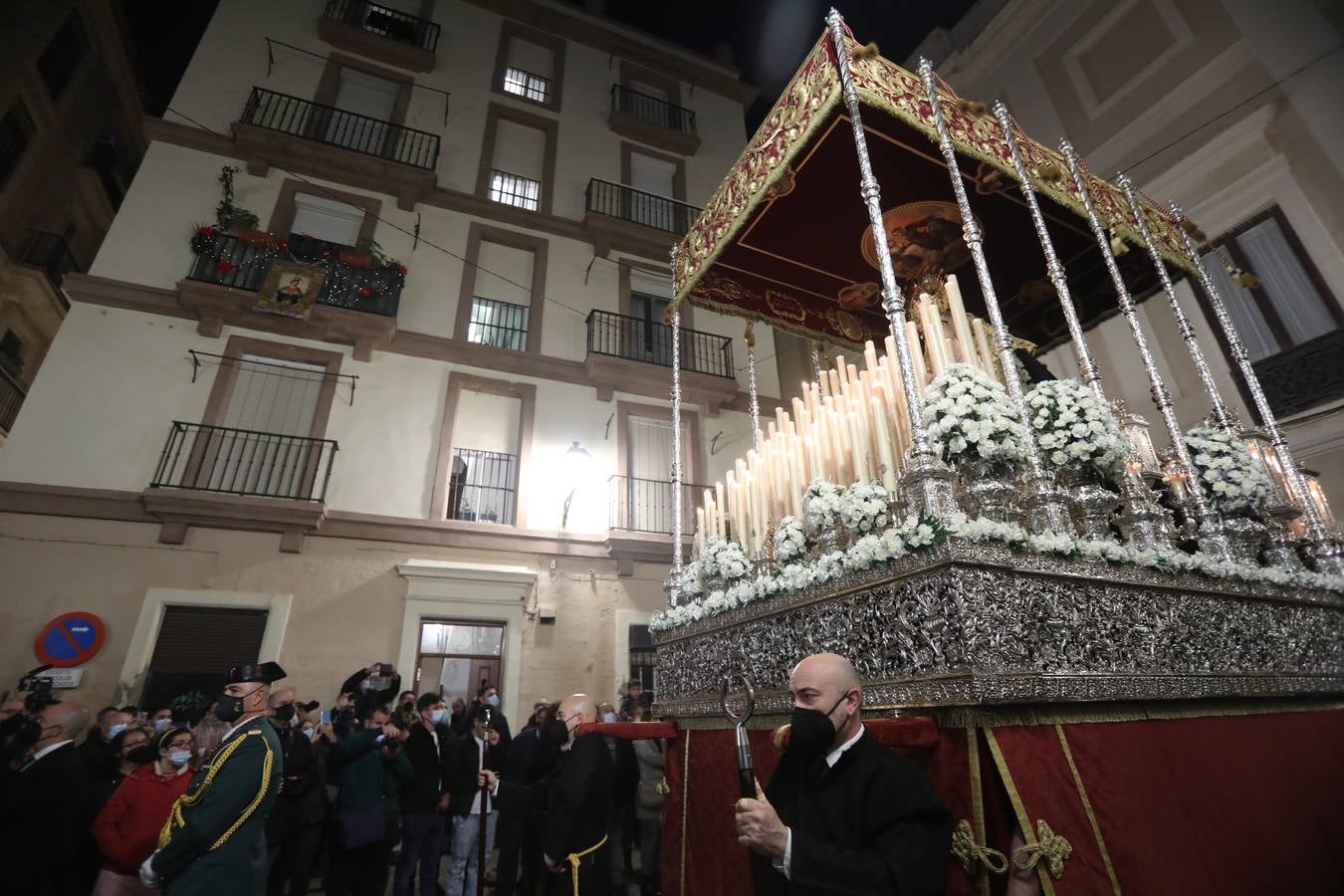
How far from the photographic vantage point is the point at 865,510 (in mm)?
3004

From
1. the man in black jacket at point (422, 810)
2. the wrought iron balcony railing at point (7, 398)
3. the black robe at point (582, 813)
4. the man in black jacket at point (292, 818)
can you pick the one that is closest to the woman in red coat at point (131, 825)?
the man in black jacket at point (292, 818)

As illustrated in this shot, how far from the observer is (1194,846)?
201 centimetres

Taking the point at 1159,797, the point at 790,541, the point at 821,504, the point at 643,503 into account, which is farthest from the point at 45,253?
the point at 1159,797

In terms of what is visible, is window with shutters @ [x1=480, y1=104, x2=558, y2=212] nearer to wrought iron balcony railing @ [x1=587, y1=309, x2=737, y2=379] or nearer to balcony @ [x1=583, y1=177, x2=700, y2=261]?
balcony @ [x1=583, y1=177, x2=700, y2=261]

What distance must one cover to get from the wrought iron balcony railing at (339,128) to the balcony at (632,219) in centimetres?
305

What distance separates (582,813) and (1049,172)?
5.11 meters

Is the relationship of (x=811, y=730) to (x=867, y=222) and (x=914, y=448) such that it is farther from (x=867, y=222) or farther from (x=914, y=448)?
(x=867, y=222)

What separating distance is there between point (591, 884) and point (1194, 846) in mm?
2775

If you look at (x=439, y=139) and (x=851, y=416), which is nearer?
(x=851, y=416)

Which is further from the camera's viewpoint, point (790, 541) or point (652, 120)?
point (652, 120)

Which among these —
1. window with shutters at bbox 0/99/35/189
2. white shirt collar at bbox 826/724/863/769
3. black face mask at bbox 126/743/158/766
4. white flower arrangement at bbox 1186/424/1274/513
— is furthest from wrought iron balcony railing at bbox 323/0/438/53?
white shirt collar at bbox 826/724/863/769

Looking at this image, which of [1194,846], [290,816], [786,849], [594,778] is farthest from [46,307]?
[1194,846]

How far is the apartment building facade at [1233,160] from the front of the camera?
23.0 feet

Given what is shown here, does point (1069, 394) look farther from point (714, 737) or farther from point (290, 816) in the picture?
point (290, 816)
